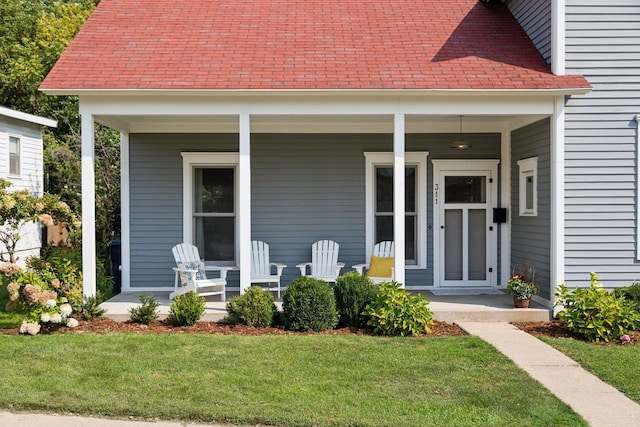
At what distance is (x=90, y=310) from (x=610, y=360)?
6152 mm

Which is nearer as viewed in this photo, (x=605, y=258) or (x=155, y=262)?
(x=605, y=258)

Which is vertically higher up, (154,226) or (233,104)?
(233,104)

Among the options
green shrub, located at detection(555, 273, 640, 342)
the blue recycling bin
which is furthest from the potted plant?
the blue recycling bin

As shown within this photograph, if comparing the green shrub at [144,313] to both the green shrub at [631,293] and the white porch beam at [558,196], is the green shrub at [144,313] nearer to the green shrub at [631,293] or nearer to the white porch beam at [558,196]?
the white porch beam at [558,196]

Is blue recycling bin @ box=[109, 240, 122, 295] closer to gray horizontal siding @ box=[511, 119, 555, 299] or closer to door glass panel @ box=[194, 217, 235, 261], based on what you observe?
door glass panel @ box=[194, 217, 235, 261]

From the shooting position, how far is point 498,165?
35.0 feet

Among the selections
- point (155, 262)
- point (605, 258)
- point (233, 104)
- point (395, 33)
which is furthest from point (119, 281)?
point (605, 258)

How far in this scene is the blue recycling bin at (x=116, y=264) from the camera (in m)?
11.0

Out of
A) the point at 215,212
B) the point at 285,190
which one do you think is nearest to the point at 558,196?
the point at 285,190

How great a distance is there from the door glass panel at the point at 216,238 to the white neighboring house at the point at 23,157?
24.7 feet

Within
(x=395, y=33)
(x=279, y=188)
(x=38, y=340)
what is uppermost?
(x=395, y=33)

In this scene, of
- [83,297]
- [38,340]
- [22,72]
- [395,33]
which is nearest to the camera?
[38,340]

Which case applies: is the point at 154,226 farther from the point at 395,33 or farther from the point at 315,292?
the point at 395,33

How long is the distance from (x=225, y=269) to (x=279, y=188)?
1.75 meters
